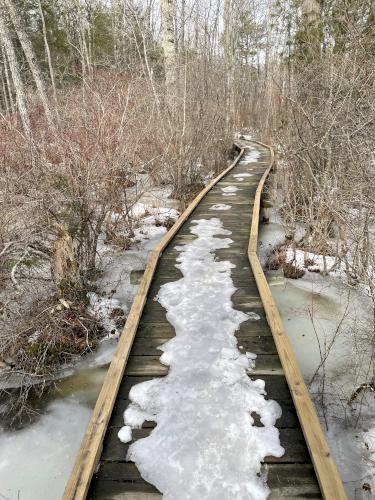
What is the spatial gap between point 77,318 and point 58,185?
2.03 metres

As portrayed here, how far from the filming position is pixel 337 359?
14.0 ft

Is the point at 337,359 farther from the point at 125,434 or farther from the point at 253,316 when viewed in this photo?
the point at 125,434

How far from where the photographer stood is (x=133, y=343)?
11.6ft

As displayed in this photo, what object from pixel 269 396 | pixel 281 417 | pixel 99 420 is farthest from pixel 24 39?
pixel 281 417

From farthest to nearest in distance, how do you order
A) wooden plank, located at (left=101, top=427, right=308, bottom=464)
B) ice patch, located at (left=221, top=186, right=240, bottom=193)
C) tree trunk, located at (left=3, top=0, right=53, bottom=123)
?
1. tree trunk, located at (left=3, top=0, right=53, bottom=123)
2. ice patch, located at (left=221, top=186, right=240, bottom=193)
3. wooden plank, located at (left=101, top=427, right=308, bottom=464)

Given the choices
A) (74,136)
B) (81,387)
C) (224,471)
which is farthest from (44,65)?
(224,471)

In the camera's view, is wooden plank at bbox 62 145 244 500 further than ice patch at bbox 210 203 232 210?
No

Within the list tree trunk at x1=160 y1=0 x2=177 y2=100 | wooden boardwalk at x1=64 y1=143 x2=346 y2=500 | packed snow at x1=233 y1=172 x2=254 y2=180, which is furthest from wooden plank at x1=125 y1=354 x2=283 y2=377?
tree trunk at x1=160 y1=0 x2=177 y2=100

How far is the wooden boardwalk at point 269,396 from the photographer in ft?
7.15

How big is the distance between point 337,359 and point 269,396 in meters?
1.83

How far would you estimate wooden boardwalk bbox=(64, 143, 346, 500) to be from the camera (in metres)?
2.18

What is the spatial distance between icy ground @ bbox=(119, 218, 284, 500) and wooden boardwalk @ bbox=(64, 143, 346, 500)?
7cm

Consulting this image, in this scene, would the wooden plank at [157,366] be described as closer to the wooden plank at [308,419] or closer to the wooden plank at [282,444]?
the wooden plank at [308,419]

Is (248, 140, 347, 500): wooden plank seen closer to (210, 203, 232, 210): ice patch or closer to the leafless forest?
the leafless forest
